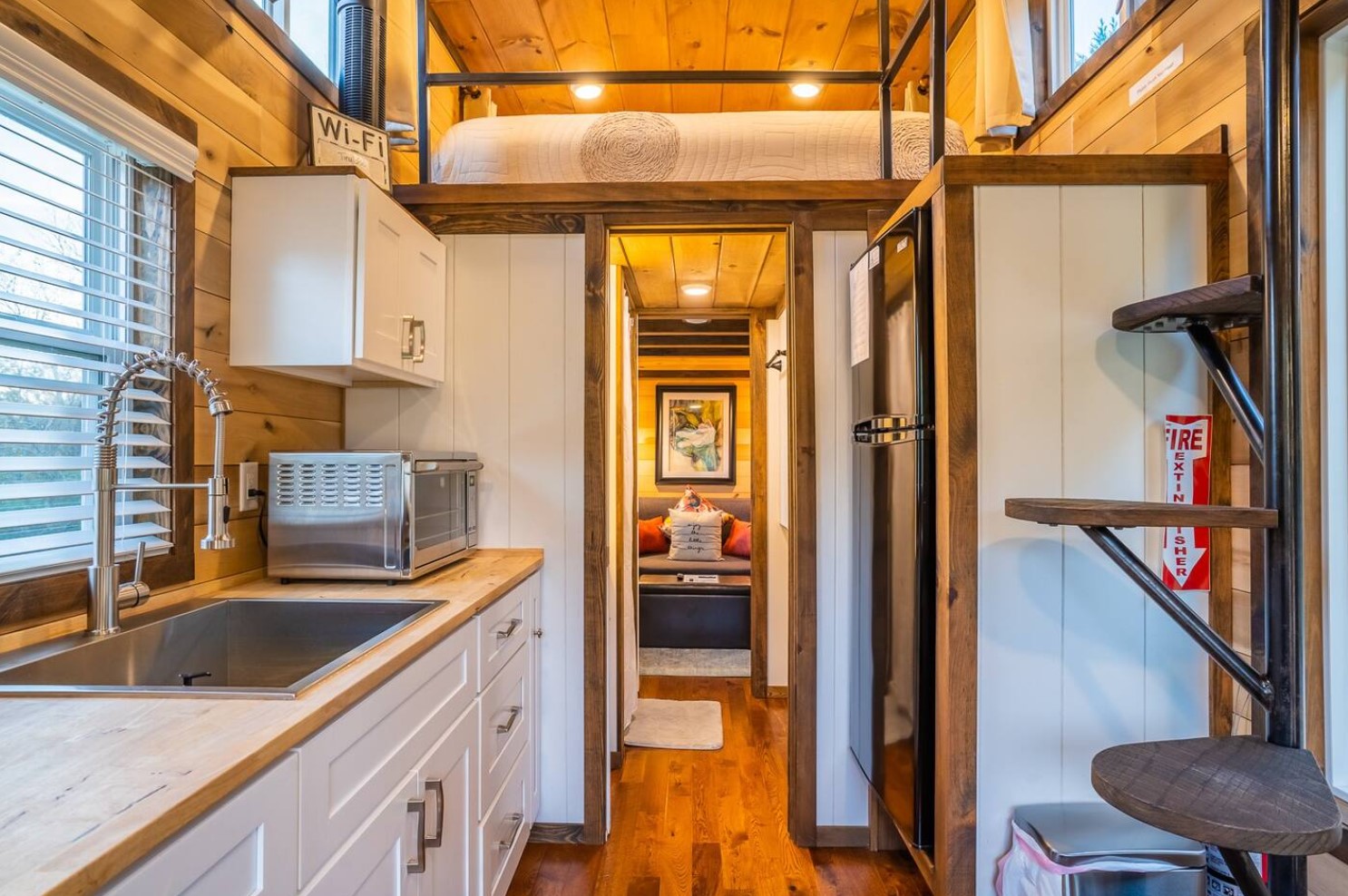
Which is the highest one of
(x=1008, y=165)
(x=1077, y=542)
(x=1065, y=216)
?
(x=1008, y=165)

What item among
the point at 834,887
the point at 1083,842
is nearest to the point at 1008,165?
the point at 1083,842

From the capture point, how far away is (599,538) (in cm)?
228

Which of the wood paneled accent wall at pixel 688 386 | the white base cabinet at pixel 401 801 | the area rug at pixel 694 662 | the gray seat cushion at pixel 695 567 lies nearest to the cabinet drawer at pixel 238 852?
the white base cabinet at pixel 401 801

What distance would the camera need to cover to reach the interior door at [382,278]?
170 cm

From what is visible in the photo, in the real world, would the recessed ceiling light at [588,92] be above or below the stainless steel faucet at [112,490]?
above

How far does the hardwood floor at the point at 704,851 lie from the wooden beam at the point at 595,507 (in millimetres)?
162

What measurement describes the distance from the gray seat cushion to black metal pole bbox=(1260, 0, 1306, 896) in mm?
3417

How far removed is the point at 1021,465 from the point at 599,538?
1.28m

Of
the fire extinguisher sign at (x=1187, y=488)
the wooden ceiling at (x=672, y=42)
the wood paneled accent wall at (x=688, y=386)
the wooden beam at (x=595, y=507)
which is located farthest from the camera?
the wood paneled accent wall at (x=688, y=386)

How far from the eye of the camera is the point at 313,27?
218 cm

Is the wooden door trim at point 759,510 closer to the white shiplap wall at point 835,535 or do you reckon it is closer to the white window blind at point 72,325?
the white shiplap wall at point 835,535

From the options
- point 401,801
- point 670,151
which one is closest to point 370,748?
point 401,801

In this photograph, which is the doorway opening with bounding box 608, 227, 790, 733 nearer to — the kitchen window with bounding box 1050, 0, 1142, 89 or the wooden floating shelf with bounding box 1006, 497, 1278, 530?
the kitchen window with bounding box 1050, 0, 1142, 89

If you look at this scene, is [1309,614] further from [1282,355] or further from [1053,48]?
[1053,48]
